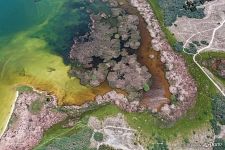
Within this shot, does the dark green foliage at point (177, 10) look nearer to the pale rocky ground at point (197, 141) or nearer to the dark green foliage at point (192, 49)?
the dark green foliage at point (192, 49)

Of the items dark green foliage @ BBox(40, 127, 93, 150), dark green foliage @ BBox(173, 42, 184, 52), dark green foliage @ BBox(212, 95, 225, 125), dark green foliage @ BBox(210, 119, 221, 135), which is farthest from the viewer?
dark green foliage @ BBox(173, 42, 184, 52)

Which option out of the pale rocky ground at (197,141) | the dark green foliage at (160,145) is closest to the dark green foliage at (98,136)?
the dark green foliage at (160,145)

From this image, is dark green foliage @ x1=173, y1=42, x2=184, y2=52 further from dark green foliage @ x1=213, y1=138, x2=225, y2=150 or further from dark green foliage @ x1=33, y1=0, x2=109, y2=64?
dark green foliage @ x1=213, y1=138, x2=225, y2=150

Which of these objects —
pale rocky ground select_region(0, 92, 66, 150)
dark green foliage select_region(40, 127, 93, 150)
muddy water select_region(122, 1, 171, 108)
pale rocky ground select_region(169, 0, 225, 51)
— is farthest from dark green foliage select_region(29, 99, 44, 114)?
pale rocky ground select_region(169, 0, 225, 51)

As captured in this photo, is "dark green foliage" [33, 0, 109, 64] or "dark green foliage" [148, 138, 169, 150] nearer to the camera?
"dark green foliage" [148, 138, 169, 150]

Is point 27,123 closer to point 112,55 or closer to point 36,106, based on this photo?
point 36,106
